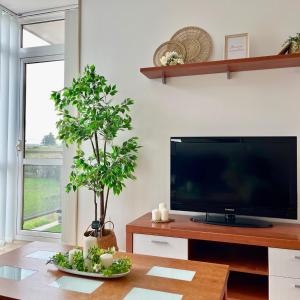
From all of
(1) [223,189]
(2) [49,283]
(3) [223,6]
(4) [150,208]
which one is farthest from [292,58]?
(2) [49,283]

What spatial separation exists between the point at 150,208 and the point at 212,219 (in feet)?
2.00

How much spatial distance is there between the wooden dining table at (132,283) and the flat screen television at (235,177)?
0.79 meters

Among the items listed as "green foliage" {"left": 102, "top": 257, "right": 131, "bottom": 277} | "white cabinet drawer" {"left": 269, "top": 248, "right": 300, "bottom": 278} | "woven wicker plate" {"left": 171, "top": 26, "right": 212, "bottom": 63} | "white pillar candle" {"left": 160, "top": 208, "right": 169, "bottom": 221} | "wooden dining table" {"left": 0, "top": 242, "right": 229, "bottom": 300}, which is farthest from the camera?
"woven wicker plate" {"left": 171, "top": 26, "right": 212, "bottom": 63}

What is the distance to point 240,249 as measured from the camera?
95.0 inches

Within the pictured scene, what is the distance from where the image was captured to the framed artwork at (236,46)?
244cm

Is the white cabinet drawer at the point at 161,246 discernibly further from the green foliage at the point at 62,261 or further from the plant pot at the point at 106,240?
the green foliage at the point at 62,261

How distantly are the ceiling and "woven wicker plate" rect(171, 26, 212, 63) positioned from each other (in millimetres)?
1280

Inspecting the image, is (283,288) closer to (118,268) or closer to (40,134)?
(118,268)

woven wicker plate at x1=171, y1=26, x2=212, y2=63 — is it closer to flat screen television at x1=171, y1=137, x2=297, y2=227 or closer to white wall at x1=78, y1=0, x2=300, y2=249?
white wall at x1=78, y1=0, x2=300, y2=249

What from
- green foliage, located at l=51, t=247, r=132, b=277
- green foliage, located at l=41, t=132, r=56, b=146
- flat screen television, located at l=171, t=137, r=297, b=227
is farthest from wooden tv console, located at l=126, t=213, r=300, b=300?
green foliage, located at l=41, t=132, r=56, b=146

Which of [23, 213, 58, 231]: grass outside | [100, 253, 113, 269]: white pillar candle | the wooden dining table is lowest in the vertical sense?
[23, 213, 58, 231]: grass outside

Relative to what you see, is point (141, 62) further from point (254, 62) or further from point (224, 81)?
point (254, 62)

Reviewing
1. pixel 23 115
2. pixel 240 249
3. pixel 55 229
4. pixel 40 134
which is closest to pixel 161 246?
pixel 240 249

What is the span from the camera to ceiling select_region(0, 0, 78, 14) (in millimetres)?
3146
